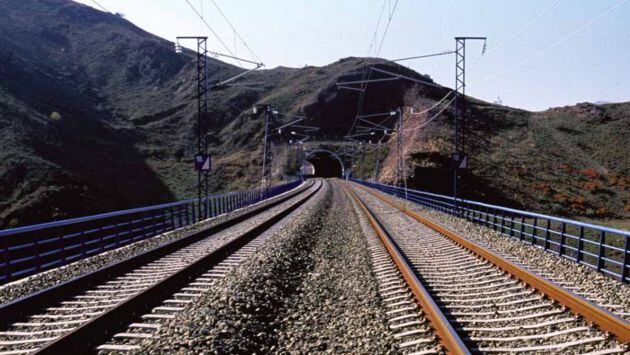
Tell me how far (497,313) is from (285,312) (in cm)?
313

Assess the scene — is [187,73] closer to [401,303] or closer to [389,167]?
[389,167]

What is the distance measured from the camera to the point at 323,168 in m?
149

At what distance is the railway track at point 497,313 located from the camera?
601 cm

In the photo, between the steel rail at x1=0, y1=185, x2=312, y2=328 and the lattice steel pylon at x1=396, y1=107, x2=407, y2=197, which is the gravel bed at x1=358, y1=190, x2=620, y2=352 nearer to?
the steel rail at x1=0, y1=185, x2=312, y2=328

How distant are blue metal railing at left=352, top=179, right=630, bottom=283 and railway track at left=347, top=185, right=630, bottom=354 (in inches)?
95.1

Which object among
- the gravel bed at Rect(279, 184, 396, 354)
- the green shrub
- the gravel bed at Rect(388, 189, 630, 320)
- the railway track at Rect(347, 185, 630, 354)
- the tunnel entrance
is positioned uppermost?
the green shrub

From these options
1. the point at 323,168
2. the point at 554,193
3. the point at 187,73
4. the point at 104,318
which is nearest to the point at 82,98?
the point at 187,73

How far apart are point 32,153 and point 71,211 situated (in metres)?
15.8

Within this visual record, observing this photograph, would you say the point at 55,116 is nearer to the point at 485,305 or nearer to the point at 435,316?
the point at 485,305

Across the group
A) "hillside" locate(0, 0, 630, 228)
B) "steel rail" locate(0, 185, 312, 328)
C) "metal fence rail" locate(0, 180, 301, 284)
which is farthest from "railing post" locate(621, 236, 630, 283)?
"hillside" locate(0, 0, 630, 228)

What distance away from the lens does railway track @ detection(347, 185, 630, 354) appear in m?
6.01

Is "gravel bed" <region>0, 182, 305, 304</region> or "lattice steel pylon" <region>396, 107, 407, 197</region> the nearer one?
"gravel bed" <region>0, 182, 305, 304</region>

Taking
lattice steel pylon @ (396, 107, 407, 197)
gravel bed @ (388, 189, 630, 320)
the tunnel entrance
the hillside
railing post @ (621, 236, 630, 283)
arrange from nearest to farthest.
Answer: gravel bed @ (388, 189, 630, 320), railing post @ (621, 236, 630, 283), lattice steel pylon @ (396, 107, 407, 197), the hillside, the tunnel entrance

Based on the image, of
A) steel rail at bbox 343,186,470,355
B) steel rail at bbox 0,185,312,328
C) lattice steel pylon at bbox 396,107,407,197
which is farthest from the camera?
lattice steel pylon at bbox 396,107,407,197
